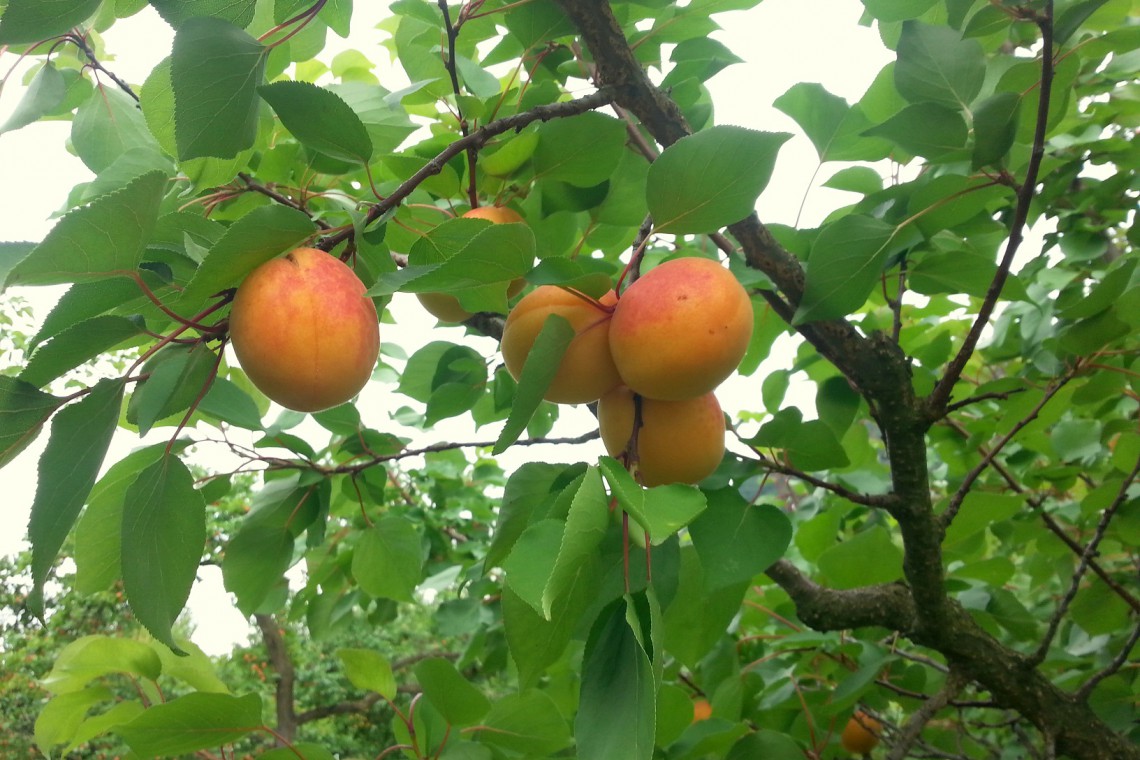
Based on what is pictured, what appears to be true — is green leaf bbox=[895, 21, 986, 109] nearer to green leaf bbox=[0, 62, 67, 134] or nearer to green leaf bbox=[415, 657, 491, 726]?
green leaf bbox=[415, 657, 491, 726]

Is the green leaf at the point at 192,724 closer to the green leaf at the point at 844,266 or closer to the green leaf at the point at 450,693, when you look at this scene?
the green leaf at the point at 450,693

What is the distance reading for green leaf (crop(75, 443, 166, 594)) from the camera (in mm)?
674

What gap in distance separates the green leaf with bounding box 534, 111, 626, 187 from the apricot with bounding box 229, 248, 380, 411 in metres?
0.24

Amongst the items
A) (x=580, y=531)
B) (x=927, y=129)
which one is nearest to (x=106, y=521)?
(x=580, y=531)

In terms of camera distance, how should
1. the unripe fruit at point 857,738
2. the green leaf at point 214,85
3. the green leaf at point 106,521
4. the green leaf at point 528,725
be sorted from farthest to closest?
the unripe fruit at point 857,738, the green leaf at point 528,725, the green leaf at point 106,521, the green leaf at point 214,85

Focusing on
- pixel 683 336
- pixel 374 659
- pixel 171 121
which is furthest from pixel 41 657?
pixel 683 336

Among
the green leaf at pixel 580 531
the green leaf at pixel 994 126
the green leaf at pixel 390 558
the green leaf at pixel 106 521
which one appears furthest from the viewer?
the green leaf at pixel 390 558

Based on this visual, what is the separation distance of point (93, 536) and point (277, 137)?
524mm

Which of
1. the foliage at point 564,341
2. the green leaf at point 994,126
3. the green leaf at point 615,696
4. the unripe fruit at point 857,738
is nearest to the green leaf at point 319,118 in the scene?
the foliage at point 564,341

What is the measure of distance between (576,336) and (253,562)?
52 centimetres

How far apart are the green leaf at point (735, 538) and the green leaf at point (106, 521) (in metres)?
0.46

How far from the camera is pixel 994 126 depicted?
0.58 metres

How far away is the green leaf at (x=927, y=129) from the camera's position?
2.04 feet

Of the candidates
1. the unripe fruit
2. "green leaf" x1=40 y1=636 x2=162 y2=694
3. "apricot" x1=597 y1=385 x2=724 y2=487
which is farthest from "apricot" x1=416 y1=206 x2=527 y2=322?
the unripe fruit
